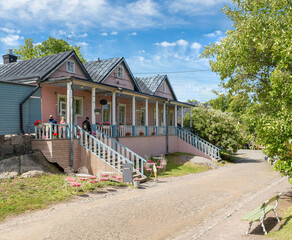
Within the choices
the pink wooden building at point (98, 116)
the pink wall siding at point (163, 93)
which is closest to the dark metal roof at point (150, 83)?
the pink wooden building at point (98, 116)

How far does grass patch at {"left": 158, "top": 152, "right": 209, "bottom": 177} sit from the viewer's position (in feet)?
53.3

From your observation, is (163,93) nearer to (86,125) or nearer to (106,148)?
(106,148)

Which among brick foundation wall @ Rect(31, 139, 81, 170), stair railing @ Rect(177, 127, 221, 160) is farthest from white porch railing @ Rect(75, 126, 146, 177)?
stair railing @ Rect(177, 127, 221, 160)

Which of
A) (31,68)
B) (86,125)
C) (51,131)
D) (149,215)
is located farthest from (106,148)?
(31,68)

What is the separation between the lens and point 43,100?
15734 millimetres

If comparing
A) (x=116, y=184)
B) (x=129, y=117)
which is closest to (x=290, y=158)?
(x=116, y=184)

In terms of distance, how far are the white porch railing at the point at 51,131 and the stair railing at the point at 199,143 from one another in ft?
45.2

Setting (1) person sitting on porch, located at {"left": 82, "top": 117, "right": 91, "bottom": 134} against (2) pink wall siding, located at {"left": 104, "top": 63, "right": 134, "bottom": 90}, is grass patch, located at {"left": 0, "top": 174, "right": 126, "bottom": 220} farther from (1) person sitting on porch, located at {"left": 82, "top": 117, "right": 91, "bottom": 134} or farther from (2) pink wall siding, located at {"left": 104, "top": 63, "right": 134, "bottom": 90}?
(2) pink wall siding, located at {"left": 104, "top": 63, "right": 134, "bottom": 90}

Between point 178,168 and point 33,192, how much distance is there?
10279 mm

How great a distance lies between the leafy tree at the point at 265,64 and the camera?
817 cm

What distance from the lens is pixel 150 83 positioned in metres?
28.4

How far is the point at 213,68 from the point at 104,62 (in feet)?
40.2

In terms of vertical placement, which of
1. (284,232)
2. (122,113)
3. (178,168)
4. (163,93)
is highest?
(163,93)

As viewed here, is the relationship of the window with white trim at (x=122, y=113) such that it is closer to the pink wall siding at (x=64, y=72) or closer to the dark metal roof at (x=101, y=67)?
the dark metal roof at (x=101, y=67)
